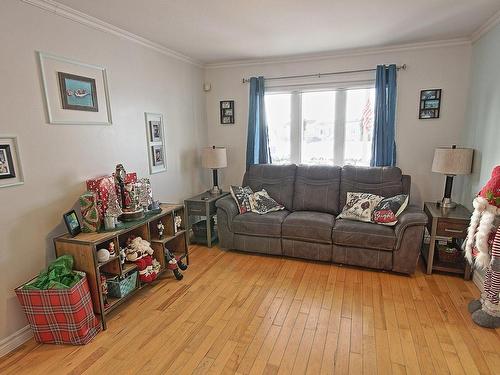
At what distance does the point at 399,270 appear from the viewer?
9.32 ft

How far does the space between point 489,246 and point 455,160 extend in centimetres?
115

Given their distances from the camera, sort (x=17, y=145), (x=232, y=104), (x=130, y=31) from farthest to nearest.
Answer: (x=232, y=104) → (x=130, y=31) → (x=17, y=145)

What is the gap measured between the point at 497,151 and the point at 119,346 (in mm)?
3338

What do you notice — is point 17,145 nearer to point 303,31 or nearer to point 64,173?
point 64,173

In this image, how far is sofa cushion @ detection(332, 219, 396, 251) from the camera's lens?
2.83 metres

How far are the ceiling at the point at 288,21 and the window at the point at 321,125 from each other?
0.62m

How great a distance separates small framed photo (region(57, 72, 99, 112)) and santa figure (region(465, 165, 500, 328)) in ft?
10.5

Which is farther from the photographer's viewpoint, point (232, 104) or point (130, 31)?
point (232, 104)

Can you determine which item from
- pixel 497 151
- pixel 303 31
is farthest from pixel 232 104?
pixel 497 151

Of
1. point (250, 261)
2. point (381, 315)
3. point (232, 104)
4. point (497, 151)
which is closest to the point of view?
point (381, 315)

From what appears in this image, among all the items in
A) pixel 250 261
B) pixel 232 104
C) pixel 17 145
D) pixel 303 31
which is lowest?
Answer: pixel 250 261

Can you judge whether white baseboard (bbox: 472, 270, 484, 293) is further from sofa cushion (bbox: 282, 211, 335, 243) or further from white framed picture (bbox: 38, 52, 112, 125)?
white framed picture (bbox: 38, 52, 112, 125)

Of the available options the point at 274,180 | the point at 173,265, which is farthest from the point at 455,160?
the point at 173,265

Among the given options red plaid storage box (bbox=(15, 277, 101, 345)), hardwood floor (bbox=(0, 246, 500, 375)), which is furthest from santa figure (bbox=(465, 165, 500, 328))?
red plaid storage box (bbox=(15, 277, 101, 345))
